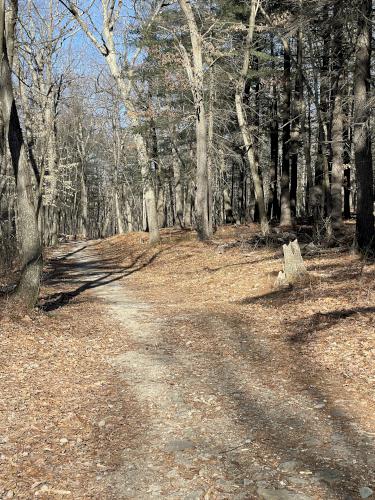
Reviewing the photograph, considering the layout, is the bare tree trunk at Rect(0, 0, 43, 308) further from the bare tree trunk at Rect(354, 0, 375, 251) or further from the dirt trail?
the bare tree trunk at Rect(354, 0, 375, 251)

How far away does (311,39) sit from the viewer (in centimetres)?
1734

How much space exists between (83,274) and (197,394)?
12.2m

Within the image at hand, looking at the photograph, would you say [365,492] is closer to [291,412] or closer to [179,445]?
[291,412]

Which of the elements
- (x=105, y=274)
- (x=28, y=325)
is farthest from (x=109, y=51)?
(x=28, y=325)

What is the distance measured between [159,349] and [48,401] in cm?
233

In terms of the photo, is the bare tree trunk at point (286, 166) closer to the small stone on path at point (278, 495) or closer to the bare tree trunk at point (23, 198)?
the bare tree trunk at point (23, 198)

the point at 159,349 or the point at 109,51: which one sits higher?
the point at 109,51

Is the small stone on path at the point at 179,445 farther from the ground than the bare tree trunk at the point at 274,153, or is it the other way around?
the bare tree trunk at the point at 274,153

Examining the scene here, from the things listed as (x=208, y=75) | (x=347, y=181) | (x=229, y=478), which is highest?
(x=208, y=75)

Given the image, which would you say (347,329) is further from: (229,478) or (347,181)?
(347,181)

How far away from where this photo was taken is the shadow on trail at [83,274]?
11.4 meters

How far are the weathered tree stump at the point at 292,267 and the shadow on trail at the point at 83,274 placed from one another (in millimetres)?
5133

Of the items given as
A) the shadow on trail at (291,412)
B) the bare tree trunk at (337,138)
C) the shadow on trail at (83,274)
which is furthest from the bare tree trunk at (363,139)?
the shadow on trail at (83,274)

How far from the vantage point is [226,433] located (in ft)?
15.2
